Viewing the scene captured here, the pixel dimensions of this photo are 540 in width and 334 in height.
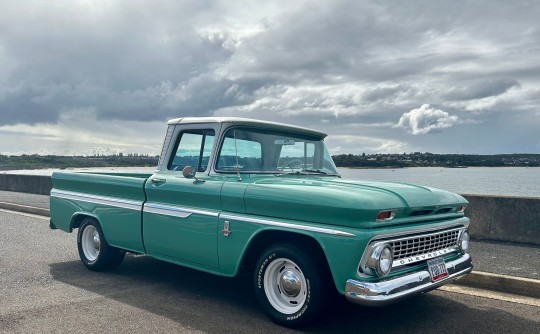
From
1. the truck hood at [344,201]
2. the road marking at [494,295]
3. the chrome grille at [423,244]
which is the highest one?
the truck hood at [344,201]

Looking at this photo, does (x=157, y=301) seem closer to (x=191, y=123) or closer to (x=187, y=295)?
(x=187, y=295)

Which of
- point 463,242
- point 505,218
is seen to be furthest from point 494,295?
point 505,218

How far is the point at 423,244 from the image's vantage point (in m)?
4.52

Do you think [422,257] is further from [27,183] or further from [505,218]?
[27,183]

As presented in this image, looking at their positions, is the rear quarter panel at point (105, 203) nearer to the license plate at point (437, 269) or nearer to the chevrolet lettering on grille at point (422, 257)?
the chevrolet lettering on grille at point (422, 257)

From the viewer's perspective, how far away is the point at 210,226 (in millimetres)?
4977

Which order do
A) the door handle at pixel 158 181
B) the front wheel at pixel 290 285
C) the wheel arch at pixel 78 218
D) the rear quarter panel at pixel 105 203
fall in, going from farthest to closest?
the wheel arch at pixel 78 218
the rear quarter panel at pixel 105 203
the door handle at pixel 158 181
the front wheel at pixel 290 285

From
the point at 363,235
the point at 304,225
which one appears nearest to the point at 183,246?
the point at 304,225

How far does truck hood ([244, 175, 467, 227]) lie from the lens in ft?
13.3

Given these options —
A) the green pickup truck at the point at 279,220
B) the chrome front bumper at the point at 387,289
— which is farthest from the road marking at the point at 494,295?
the chrome front bumper at the point at 387,289

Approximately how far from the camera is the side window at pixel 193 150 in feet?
17.9

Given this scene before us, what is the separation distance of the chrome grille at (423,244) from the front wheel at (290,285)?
0.64m

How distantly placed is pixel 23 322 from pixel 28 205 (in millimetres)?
9527

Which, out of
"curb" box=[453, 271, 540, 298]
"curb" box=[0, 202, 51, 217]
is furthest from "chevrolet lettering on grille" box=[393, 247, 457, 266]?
"curb" box=[0, 202, 51, 217]
